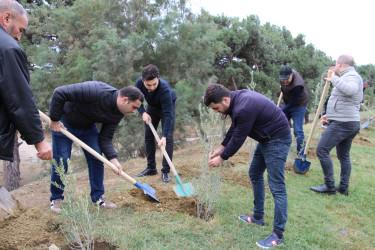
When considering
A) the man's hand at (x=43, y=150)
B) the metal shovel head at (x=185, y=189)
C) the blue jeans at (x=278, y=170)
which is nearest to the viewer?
the man's hand at (x=43, y=150)

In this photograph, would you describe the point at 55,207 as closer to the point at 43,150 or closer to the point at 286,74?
the point at 43,150

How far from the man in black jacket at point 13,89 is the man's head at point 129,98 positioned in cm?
104

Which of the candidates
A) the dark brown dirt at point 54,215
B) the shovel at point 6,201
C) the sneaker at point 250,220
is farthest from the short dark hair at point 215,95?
the shovel at point 6,201

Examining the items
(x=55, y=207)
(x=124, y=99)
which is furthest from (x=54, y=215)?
(x=124, y=99)

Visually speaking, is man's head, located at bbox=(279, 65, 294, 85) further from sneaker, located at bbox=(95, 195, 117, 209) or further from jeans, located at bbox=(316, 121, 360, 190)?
sneaker, located at bbox=(95, 195, 117, 209)

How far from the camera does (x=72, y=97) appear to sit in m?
3.14

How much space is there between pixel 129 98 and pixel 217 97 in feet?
3.52

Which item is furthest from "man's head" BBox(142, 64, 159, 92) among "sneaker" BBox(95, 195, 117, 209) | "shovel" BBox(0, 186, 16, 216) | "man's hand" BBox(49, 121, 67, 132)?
"shovel" BBox(0, 186, 16, 216)

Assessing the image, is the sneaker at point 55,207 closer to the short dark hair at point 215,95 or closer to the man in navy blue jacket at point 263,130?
the man in navy blue jacket at point 263,130

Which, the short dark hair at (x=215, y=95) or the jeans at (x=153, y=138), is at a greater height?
the short dark hair at (x=215, y=95)

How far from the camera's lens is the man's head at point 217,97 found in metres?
2.71

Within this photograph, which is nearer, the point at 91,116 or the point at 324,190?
the point at 91,116

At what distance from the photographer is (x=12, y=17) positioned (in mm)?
2203

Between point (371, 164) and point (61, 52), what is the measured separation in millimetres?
11514
